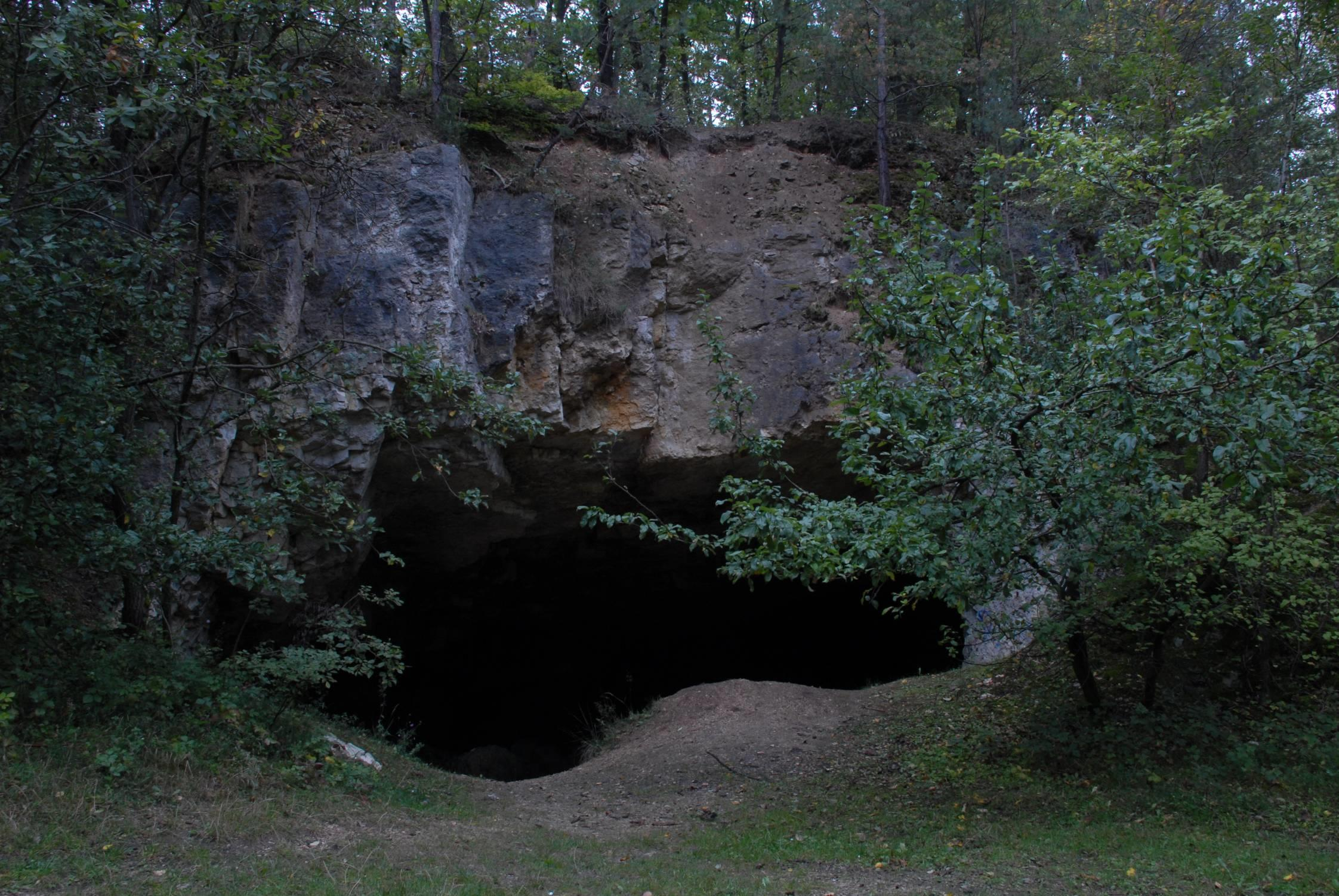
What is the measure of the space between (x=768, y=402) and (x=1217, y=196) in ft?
19.8

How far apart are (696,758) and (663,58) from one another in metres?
13.1

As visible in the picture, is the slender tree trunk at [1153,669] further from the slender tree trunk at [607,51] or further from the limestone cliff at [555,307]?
the slender tree trunk at [607,51]

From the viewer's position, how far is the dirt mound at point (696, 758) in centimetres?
783

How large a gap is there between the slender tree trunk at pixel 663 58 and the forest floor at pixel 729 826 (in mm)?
10807

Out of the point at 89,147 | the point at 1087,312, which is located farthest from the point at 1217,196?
the point at 89,147

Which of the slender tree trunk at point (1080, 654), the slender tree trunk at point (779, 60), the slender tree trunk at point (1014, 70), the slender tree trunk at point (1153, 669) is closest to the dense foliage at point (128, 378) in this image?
the slender tree trunk at point (1080, 654)

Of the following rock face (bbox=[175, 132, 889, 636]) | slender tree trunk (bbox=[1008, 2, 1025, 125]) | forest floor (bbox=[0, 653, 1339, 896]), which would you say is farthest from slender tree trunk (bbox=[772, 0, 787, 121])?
forest floor (bbox=[0, 653, 1339, 896])

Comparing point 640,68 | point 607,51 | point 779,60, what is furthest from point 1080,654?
point 779,60

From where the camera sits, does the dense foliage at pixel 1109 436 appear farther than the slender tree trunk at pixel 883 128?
No

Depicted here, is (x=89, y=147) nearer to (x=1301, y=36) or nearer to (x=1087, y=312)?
(x=1087, y=312)

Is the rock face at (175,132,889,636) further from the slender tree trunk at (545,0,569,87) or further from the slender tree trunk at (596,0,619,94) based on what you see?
the slender tree trunk at (596,0,619,94)

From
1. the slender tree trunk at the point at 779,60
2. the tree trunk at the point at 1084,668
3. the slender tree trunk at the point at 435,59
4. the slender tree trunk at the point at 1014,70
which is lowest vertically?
the tree trunk at the point at 1084,668

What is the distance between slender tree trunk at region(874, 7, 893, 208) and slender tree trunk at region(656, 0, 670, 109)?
344 cm

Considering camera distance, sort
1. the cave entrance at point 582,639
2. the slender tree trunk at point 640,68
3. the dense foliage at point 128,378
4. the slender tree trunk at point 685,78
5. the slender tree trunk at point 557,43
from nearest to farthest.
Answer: the dense foliage at point 128,378 < the slender tree trunk at point 557,43 < the cave entrance at point 582,639 < the slender tree trunk at point 640,68 < the slender tree trunk at point 685,78
